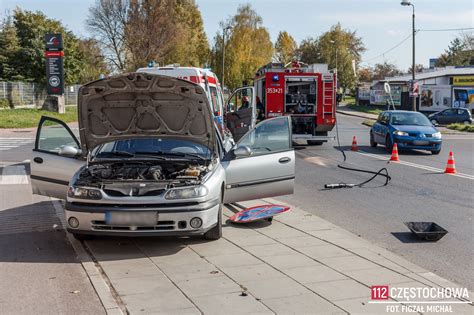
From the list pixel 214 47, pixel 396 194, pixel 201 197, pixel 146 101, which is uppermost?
pixel 214 47

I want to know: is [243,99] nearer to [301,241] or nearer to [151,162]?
[151,162]

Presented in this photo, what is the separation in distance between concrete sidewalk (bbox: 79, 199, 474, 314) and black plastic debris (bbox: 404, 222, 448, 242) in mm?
780

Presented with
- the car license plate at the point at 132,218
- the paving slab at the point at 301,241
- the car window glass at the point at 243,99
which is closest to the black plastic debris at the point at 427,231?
the paving slab at the point at 301,241

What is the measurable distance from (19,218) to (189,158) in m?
3.19

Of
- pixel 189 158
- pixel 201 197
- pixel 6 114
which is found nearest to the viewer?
pixel 201 197

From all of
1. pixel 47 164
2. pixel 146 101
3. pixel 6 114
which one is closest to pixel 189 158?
pixel 146 101

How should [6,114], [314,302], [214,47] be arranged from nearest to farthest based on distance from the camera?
[314,302] < [6,114] < [214,47]

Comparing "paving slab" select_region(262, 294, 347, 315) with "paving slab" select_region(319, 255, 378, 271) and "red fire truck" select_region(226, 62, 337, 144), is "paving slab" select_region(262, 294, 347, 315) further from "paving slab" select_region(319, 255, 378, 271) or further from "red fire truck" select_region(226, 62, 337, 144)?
"red fire truck" select_region(226, 62, 337, 144)

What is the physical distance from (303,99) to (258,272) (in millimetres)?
15743

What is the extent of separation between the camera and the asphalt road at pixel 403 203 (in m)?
6.92

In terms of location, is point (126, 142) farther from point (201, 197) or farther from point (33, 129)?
point (33, 129)

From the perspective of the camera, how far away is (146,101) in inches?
294

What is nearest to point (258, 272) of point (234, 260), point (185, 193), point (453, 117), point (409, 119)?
point (234, 260)

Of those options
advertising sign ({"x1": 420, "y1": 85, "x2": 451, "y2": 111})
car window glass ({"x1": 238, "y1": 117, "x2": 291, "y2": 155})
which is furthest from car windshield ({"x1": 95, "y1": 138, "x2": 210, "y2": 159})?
advertising sign ({"x1": 420, "y1": 85, "x2": 451, "y2": 111})
